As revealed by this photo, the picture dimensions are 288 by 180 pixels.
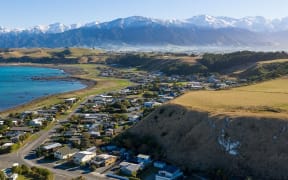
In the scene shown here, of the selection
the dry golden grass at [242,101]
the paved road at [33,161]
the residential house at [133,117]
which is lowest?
the paved road at [33,161]

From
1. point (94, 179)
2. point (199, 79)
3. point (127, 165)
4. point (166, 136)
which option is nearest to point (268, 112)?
point (166, 136)

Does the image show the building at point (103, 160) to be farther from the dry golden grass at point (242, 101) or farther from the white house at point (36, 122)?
the white house at point (36, 122)

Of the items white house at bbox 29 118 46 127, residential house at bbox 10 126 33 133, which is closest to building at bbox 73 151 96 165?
residential house at bbox 10 126 33 133

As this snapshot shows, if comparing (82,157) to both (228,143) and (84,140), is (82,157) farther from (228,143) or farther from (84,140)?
(228,143)

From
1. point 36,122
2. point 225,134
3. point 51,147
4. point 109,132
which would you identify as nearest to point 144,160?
point 225,134

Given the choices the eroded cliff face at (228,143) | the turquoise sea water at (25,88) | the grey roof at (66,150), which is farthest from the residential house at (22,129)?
the turquoise sea water at (25,88)

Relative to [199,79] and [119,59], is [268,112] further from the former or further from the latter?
[119,59]

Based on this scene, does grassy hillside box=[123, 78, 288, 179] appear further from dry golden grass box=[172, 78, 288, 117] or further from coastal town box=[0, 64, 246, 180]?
coastal town box=[0, 64, 246, 180]
